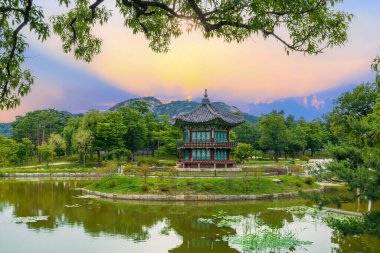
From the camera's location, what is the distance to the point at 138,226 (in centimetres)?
2255

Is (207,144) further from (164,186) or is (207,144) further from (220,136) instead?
(164,186)

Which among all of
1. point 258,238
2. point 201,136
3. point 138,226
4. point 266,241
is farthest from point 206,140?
point 266,241

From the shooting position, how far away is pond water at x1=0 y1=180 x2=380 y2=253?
58.1ft

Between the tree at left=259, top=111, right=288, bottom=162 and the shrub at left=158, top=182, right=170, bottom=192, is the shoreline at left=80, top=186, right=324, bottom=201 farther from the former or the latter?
the tree at left=259, top=111, right=288, bottom=162

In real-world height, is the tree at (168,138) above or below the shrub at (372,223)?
above

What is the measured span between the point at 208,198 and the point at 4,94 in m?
26.2

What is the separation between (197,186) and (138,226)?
1190 cm

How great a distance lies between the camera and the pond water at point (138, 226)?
1770 centimetres

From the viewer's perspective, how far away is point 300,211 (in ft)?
86.6

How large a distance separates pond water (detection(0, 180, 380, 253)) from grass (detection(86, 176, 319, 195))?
2362 mm

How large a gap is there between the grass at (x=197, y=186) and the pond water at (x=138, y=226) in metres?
2.36

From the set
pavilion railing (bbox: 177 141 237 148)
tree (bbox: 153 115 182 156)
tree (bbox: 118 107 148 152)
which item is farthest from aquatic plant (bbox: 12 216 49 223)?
tree (bbox: 118 107 148 152)

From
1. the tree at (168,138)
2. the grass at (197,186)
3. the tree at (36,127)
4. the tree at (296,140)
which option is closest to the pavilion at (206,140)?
the grass at (197,186)

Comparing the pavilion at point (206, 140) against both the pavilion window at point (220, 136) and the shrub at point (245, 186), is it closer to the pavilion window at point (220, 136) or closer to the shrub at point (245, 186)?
the pavilion window at point (220, 136)
